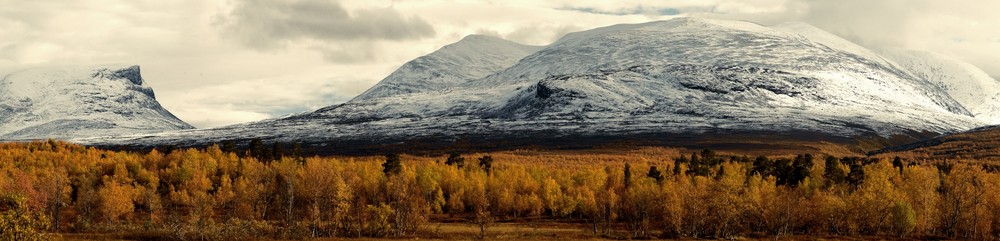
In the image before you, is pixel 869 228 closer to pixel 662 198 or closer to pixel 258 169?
pixel 662 198

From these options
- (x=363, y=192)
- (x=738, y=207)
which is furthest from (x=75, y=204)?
(x=738, y=207)

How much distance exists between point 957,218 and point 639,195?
1854 inches

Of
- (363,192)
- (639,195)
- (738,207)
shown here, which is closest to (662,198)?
(639,195)

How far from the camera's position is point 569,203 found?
16688 centimetres

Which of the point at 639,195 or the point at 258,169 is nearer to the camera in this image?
the point at 639,195

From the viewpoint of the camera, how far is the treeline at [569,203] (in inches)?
5354

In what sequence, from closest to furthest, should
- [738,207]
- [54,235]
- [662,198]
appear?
1. [54,235]
2. [738,207]
3. [662,198]

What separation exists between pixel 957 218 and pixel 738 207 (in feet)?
112

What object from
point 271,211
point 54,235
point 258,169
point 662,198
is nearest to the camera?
point 54,235

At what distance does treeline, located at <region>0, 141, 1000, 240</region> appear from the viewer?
446 ft

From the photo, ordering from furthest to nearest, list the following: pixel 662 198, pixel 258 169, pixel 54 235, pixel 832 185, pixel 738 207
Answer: pixel 258 169
pixel 832 185
pixel 662 198
pixel 738 207
pixel 54 235

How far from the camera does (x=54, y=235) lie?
122562 mm

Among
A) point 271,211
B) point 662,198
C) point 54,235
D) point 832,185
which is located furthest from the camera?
point 271,211

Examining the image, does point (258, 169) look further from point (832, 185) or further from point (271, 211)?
point (832, 185)
